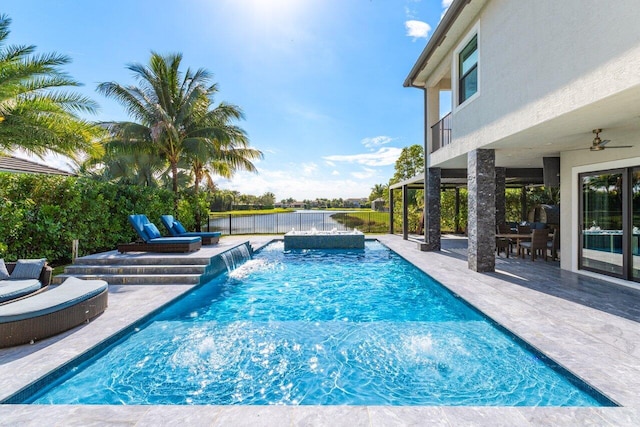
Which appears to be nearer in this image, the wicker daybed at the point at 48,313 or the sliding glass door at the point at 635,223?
the wicker daybed at the point at 48,313

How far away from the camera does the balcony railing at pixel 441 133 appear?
33.4ft

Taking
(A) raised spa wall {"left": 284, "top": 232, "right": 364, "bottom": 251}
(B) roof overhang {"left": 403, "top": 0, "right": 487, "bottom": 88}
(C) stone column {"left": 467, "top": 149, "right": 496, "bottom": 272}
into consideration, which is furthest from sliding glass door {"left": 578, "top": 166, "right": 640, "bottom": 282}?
(A) raised spa wall {"left": 284, "top": 232, "right": 364, "bottom": 251}

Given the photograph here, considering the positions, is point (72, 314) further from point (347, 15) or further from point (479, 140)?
point (347, 15)

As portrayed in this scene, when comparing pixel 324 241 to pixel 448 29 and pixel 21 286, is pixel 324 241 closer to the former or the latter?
pixel 448 29

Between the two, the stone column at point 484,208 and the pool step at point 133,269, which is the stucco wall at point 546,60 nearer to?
the stone column at point 484,208

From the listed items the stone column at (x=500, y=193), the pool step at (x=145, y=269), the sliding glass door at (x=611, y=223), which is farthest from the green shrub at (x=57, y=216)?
the stone column at (x=500, y=193)

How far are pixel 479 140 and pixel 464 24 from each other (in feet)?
10.9

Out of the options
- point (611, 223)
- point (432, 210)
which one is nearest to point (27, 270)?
point (432, 210)

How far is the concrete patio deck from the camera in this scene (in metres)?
2.47

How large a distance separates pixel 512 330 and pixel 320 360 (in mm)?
2619

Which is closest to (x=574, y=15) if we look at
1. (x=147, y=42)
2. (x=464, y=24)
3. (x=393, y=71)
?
(x=464, y=24)

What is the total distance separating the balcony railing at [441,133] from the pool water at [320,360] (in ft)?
20.3

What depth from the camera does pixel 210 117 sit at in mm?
15641

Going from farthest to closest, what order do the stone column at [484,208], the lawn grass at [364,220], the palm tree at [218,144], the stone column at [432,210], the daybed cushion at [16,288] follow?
1. the lawn grass at [364,220]
2. the palm tree at [218,144]
3. the stone column at [432,210]
4. the stone column at [484,208]
5. the daybed cushion at [16,288]
